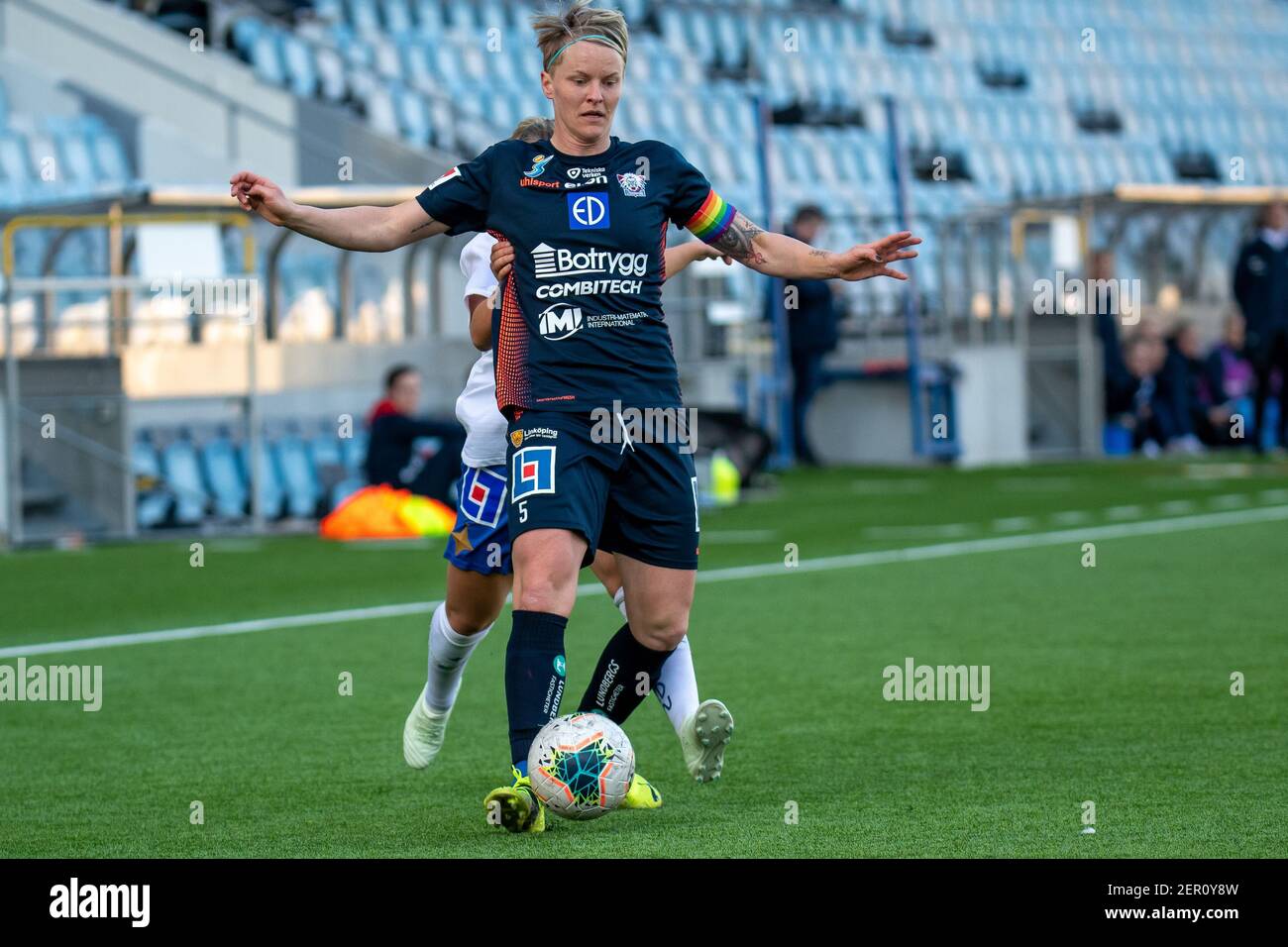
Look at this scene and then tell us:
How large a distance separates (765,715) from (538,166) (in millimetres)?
2520

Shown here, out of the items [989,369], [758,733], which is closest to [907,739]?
[758,733]

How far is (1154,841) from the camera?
4.87 metres

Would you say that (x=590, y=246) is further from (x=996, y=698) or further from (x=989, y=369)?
(x=989, y=369)

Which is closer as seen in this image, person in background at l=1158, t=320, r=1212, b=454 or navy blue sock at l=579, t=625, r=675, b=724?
navy blue sock at l=579, t=625, r=675, b=724

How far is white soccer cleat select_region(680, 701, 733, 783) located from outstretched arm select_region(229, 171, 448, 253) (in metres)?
1.43

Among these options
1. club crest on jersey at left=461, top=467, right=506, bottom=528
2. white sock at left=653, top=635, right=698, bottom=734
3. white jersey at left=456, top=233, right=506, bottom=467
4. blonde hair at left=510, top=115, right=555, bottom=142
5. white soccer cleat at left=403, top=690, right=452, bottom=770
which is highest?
blonde hair at left=510, top=115, right=555, bottom=142

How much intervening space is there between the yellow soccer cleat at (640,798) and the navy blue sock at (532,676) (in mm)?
425

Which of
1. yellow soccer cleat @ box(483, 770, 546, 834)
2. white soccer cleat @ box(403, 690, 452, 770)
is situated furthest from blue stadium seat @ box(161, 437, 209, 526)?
yellow soccer cleat @ box(483, 770, 546, 834)

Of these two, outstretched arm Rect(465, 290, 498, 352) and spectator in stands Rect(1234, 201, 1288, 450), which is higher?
spectator in stands Rect(1234, 201, 1288, 450)

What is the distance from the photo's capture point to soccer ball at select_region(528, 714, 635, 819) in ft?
16.6

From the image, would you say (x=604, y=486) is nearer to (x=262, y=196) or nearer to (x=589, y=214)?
(x=589, y=214)

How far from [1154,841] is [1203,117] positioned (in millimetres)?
35565

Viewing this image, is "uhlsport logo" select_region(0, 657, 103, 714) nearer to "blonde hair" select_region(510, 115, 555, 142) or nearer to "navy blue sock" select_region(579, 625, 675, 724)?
"navy blue sock" select_region(579, 625, 675, 724)

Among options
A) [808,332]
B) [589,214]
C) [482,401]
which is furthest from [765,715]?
[808,332]
